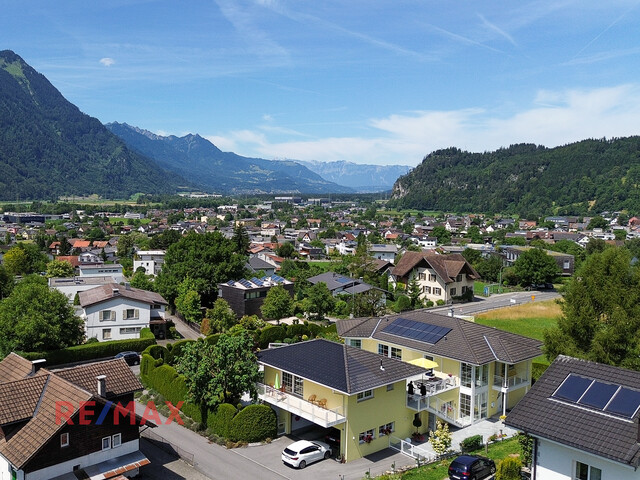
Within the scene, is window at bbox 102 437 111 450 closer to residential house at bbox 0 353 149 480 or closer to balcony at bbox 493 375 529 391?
residential house at bbox 0 353 149 480

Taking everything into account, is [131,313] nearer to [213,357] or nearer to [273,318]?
[273,318]

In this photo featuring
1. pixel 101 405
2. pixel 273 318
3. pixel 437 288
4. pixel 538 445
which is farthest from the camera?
pixel 437 288

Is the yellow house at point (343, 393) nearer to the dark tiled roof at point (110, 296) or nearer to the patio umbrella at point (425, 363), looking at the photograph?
the patio umbrella at point (425, 363)

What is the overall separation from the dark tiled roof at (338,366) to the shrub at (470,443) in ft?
11.2

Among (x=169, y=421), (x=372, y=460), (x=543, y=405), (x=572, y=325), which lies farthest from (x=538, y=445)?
(x=169, y=421)

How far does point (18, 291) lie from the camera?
33219 millimetres

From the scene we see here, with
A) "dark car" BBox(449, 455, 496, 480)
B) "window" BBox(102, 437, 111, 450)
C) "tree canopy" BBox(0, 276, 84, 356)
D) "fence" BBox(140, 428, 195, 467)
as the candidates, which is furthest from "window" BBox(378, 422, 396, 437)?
"tree canopy" BBox(0, 276, 84, 356)

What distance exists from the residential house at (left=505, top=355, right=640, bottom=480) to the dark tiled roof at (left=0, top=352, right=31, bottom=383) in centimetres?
1840

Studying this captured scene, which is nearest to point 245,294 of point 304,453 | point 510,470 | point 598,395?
point 304,453

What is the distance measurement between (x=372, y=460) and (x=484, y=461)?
4.72 metres

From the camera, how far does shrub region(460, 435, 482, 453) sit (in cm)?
2144

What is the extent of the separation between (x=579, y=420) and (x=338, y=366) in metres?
10.3

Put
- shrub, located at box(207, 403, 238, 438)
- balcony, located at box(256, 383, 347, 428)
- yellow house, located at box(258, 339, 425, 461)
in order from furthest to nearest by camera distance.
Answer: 1. shrub, located at box(207, 403, 238, 438)
2. yellow house, located at box(258, 339, 425, 461)
3. balcony, located at box(256, 383, 347, 428)

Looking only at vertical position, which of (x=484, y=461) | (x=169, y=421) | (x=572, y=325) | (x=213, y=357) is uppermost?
(x=572, y=325)
